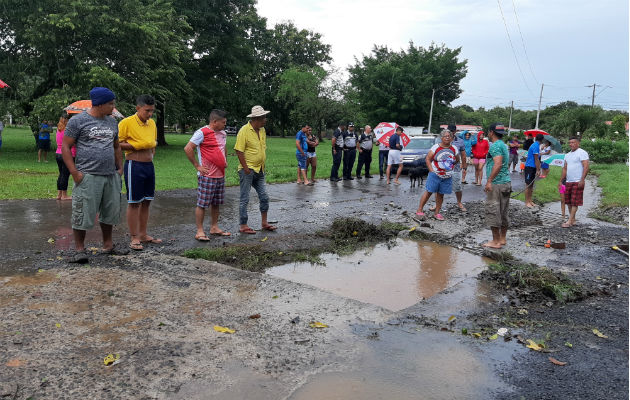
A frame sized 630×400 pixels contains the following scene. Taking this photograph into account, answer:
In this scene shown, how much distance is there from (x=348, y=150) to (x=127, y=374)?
41.8ft

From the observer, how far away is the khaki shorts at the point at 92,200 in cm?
545

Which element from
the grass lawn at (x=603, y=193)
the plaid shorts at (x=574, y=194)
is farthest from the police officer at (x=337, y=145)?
→ the plaid shorts at (x=574, y=194)

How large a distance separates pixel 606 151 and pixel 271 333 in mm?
35785

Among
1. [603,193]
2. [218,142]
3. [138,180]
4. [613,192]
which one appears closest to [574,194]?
[218,142]

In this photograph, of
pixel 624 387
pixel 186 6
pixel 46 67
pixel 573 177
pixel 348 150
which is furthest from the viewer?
pixel 186 6

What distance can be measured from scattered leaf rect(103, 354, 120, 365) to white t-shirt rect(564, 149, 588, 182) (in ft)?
29.9

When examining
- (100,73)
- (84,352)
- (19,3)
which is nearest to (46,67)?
(19,3)

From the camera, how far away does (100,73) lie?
1908 cm

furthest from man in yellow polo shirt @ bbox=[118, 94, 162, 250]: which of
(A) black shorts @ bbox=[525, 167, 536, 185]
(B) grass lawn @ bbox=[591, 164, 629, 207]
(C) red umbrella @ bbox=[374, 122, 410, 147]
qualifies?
(B) grass lawn @ bbox=[591, 164, 629, 207]

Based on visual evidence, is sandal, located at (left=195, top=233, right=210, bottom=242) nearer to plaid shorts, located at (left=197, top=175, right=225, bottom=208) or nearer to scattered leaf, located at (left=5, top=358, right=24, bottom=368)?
plaid shorts, located at (left=197, top=175, right=225, bottom=208)

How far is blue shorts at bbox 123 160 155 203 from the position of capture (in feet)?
19.9

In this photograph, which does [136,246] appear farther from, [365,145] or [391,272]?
[365,145]

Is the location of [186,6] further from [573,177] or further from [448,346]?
[448,346]

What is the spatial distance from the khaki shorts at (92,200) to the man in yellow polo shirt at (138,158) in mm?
392
